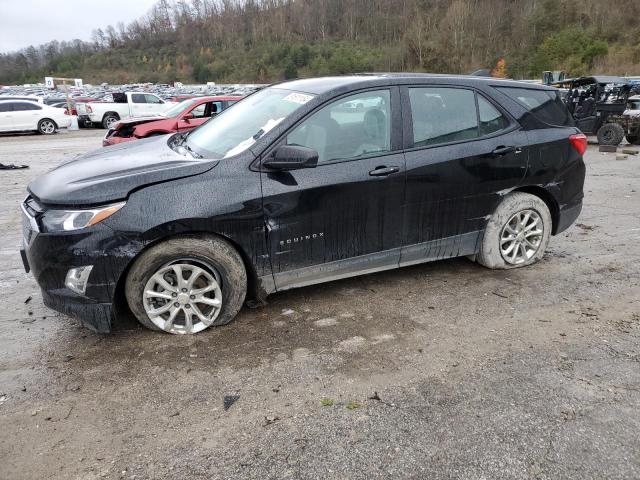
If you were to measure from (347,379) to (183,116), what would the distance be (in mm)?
10069

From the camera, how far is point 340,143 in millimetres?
3609

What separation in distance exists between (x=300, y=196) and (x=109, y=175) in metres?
1.28

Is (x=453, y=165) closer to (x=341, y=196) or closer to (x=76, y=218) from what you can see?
(x=341, y=196)

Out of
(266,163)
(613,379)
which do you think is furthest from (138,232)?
(613,379)

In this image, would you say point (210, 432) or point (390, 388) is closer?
point (210, 432)

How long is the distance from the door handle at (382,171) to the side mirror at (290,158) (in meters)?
0.50

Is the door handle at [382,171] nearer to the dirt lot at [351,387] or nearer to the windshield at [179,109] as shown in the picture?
the dirt lot at [351,387]

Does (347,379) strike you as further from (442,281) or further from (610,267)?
(610,267)

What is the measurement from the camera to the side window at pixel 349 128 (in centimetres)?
353

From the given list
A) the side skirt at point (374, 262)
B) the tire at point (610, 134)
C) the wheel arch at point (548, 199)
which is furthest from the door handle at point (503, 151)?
the tire at point (610, 134)

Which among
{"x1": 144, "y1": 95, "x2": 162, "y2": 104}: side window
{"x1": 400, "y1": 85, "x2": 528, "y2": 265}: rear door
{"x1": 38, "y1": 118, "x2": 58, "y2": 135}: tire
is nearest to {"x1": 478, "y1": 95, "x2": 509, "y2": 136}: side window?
{"x1": 400, "y1": 85, "x2": 528, "y2": 265}: rear door

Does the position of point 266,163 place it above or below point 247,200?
above

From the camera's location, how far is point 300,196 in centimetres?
341

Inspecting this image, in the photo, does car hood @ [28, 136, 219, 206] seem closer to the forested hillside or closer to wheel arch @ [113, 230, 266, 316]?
wheel arch @ [113, 230, 266, 316]
